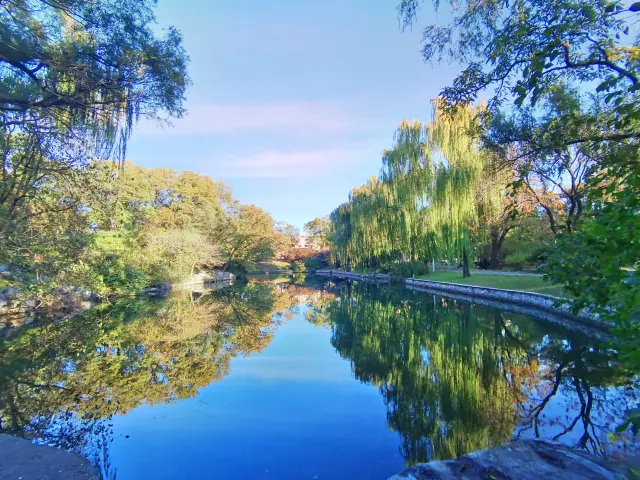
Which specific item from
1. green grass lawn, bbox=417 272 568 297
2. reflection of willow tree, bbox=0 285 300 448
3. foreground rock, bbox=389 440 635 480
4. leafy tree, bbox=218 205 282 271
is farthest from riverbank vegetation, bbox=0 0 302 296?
leafy tree, bbox=218 205 282 271

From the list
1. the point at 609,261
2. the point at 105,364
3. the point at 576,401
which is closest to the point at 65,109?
the point at 105,364

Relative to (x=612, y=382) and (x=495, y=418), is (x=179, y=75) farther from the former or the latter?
(x=612, y=382)

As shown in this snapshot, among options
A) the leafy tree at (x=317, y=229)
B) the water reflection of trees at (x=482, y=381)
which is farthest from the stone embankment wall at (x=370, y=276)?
the water reflection of trees at (x=482, y=381)

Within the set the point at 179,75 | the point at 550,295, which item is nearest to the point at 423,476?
the point at 179,75

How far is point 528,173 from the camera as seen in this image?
211 inches

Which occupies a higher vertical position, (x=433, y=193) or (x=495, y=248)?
(x=433, y=193)

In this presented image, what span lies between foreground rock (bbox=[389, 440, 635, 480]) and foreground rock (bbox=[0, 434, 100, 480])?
115 inches

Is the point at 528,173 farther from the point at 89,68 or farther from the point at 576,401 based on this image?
the point at 89,68

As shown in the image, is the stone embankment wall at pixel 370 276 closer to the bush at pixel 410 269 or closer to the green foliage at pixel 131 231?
the bush at pixel 410 269

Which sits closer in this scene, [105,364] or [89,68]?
[89,68]

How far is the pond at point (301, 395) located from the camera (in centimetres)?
416

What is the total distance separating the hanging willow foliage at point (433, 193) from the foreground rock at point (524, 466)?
12946 millimetres

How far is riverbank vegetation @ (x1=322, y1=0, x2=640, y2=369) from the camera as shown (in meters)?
2.60

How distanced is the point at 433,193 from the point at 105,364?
16.8 meters
